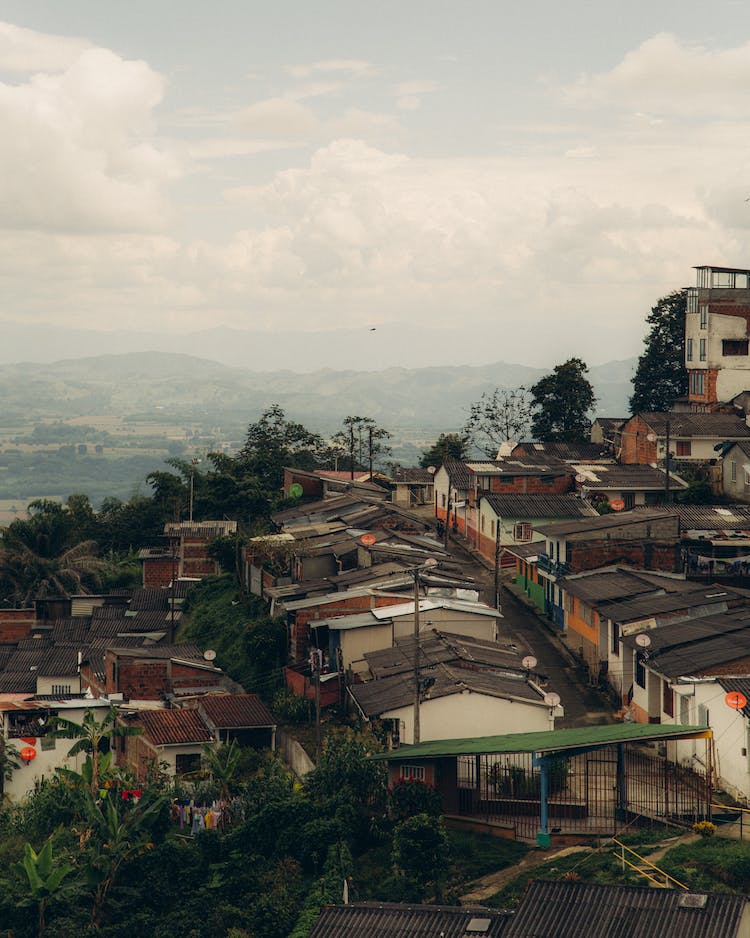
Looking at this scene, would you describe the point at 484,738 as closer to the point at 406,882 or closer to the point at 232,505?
the point at 406,882

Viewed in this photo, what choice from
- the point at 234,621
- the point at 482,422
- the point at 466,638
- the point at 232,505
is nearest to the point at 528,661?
the point at 466,638

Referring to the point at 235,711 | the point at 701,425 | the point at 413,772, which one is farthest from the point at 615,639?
the point at 701,425

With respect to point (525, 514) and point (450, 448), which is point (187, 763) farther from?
point (450, 448)

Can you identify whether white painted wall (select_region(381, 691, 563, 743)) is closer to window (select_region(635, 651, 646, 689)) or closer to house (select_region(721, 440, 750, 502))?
window (select_region(635, 651, 646, 689))

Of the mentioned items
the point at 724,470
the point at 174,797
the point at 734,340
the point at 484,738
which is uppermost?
the point at 734,340

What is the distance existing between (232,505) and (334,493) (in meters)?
6.47

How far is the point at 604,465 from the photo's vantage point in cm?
5834

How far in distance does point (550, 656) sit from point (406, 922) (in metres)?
19.1

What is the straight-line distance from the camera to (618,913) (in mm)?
19078

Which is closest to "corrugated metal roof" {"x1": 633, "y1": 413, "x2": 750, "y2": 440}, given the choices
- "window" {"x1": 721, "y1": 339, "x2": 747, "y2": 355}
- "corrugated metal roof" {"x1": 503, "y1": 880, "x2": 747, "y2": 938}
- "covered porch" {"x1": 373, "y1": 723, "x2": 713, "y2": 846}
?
"window" {"x1": 721, "y1": 339, "x2": 747, "y2": 355}

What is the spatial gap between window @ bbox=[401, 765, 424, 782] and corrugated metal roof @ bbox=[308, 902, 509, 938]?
640cm

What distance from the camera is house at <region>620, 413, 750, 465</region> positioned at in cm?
5888

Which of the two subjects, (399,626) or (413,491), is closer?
(399,626)

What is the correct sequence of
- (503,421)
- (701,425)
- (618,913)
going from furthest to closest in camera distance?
(503,421) < (701,425) < (618,913)
